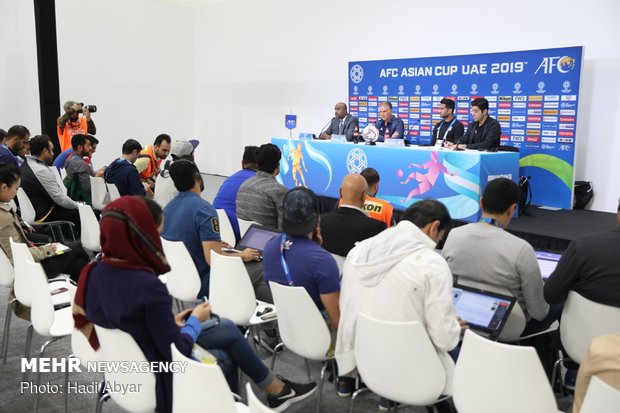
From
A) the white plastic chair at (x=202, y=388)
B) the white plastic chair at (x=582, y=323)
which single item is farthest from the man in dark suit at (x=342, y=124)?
the white plastic chair at (x=202, y=388)

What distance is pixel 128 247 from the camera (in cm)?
195

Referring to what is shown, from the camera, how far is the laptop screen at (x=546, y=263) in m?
2.90

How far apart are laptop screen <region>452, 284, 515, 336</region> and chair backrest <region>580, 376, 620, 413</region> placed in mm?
719

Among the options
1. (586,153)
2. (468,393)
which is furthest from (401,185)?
(468,393)

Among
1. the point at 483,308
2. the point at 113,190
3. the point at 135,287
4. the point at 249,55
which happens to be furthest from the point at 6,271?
the point at 249,55

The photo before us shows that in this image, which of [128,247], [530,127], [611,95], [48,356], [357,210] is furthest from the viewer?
[530,127]

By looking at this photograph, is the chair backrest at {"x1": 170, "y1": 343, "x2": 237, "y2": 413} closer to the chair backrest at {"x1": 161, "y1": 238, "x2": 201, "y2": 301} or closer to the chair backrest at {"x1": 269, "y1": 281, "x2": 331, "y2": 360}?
the chair backrest at {"x1": 269, "y1": 281, "x2": 331, "y2": 360}

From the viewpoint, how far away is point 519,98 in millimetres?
7121

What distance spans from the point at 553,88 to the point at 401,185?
2157mm

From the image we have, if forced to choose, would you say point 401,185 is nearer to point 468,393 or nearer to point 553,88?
point 553,88

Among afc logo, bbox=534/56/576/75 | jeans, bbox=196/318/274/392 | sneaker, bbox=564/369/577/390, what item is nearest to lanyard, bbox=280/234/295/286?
jeans, bbox=196/318/274/392

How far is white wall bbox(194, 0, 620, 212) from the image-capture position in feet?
22.0

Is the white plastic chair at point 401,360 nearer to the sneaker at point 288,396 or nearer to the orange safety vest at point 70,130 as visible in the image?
the sneaker at point 288,396

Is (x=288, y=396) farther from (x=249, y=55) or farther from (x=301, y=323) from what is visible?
(x=249, y=55)
